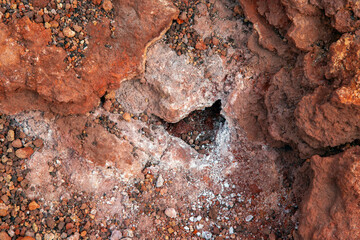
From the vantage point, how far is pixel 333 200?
2.92 m

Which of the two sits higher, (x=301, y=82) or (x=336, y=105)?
(x=336, y=105)

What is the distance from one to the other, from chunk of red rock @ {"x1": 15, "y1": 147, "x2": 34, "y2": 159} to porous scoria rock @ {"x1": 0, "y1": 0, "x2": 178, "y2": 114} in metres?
0.43

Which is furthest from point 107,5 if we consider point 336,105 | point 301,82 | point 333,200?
point 333,200

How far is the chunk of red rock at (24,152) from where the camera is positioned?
3473 millimetres

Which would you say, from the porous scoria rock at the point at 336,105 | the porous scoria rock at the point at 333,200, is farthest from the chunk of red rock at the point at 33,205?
the porous scoria rock at the point at 336,105

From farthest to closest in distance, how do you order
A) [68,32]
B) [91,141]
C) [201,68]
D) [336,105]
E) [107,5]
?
[201,68], [91,141], [107,5], [68,32], [336,105]

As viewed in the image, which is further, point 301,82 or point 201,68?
point 201,68

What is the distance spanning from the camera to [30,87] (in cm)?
329

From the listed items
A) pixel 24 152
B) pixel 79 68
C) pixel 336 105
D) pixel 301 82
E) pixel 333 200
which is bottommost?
pixel 24 152

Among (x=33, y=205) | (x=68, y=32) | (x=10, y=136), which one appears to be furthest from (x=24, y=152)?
(x=68, y=32)

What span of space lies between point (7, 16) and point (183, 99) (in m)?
2.00

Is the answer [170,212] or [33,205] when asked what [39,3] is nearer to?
[33,205]

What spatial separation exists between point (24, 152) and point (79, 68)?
1.09 meters

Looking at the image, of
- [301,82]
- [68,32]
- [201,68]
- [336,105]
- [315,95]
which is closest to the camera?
[336,105]
